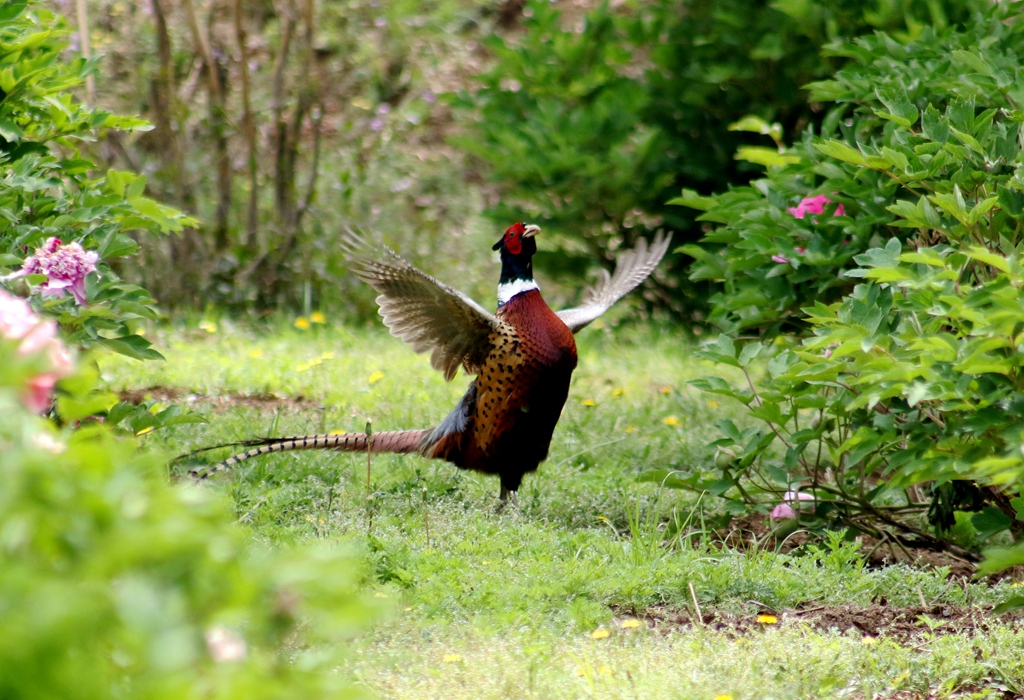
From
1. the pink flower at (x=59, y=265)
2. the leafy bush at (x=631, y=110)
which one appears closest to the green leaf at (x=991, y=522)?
the pink flower at (x=59, y=265)

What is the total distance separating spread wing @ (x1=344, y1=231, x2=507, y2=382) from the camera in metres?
4.09

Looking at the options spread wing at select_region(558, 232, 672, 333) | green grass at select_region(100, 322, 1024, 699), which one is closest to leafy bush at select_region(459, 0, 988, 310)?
spread wing at select_region(558, 232, 672, 333)

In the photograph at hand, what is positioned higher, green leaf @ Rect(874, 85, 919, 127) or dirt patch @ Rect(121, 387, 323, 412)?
green leaf @ Rect(874, 85, 919, 127)

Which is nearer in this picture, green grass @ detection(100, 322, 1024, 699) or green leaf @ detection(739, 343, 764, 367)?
green grass @ detection(100, 322, 1024, 699)

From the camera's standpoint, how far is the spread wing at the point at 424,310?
4.09 meters

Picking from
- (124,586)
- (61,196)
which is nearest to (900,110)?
(61,196)

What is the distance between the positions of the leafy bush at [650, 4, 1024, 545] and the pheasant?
1.93 ft

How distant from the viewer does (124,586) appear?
1.03m

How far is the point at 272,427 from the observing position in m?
4.50

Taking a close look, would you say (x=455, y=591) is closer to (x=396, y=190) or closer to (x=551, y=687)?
(x=551, y=687)

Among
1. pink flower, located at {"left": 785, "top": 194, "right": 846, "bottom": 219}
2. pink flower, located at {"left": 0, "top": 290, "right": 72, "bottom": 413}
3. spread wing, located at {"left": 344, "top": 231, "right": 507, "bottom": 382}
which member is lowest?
spread wing, located at {"left": 344, "top": 231, "right": 507, "bottom": 382}

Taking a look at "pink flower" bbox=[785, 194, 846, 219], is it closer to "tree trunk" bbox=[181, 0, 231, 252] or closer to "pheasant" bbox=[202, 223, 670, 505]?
"pheasant" bbox=[202, 223, 670, 505]

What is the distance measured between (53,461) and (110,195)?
2407 millimetres

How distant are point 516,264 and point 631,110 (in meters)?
3.03
